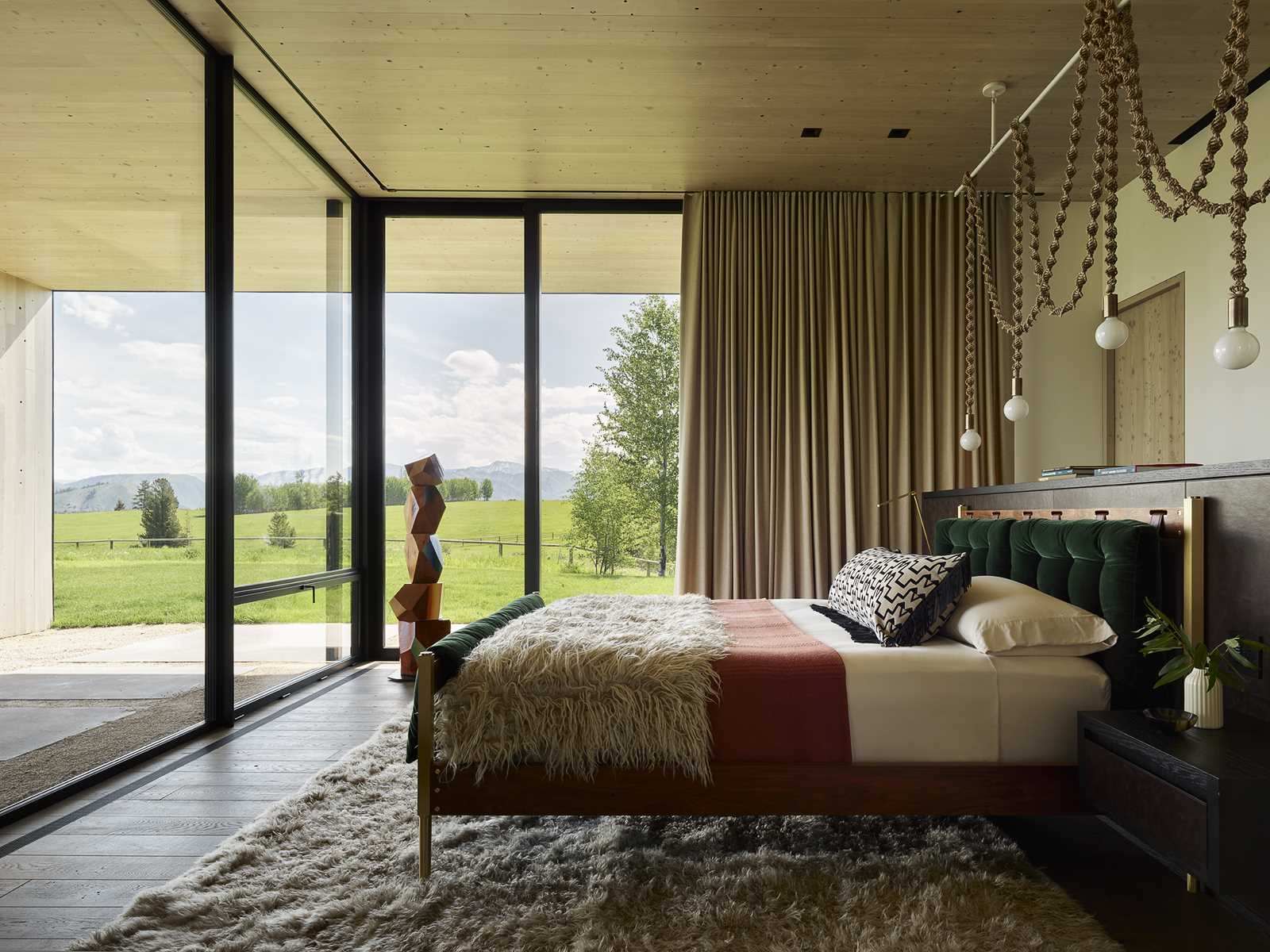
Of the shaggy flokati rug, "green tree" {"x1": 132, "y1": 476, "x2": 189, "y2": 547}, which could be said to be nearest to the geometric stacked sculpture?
"green tree" {"x1": 132, "y1": 476, "x2": 189, "y2": 547}

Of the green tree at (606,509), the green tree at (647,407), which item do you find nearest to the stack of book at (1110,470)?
the green tree at (647,407)

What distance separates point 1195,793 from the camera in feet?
4.79

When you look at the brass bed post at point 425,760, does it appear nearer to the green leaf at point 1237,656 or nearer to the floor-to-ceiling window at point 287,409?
the green leaf at point 1237,656

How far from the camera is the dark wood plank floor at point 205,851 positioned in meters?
1.76

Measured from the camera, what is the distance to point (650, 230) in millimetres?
5008

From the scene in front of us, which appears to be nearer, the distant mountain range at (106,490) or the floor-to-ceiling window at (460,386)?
the distant mountain range at (106,490)

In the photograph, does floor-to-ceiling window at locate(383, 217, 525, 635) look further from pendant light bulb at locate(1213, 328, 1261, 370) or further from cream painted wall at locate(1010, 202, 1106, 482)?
pendant light bulb at locate(1213, 328, 1261, 370)

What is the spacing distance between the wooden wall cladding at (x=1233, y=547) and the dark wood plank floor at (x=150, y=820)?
2.60m

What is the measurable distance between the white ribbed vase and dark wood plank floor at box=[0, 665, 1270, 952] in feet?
1.52

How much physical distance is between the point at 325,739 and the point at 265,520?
3.89ft

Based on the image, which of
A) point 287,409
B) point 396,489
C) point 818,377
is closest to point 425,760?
point 287,409

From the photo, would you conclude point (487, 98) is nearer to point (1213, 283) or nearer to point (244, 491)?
point (244, 491)

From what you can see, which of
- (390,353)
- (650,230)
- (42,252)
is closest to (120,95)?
(42,252)

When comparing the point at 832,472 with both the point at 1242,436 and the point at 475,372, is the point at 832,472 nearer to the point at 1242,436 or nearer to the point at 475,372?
the point at 1242,436
